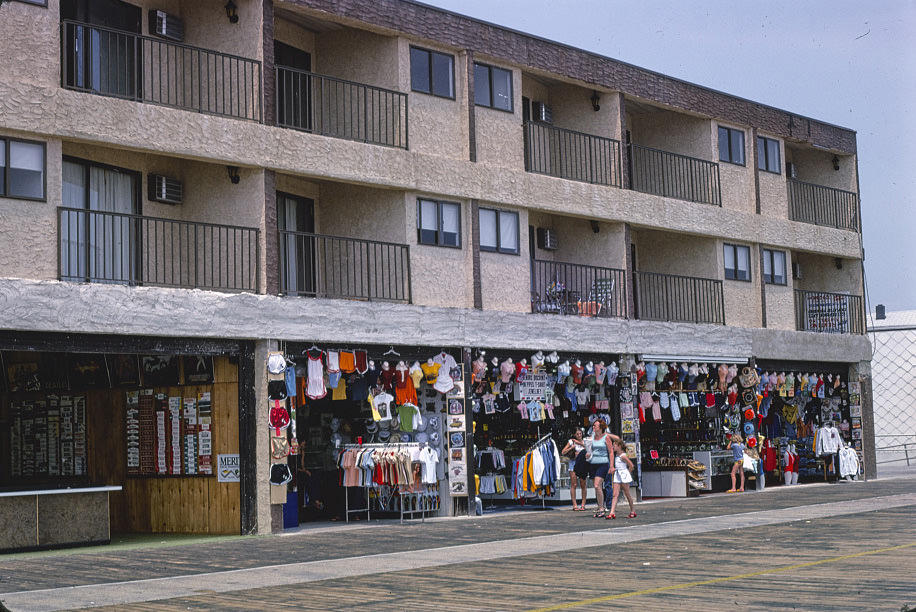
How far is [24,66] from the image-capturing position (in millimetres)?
17438

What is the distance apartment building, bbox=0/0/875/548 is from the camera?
1823 cm

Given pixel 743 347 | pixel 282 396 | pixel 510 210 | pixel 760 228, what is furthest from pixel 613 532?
pixel 760 228

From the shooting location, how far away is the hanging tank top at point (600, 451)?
71.1 ft

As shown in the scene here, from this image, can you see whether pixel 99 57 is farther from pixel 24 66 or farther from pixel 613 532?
pixel 613 532

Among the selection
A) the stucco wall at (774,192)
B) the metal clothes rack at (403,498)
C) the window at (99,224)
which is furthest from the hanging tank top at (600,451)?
the stucco wall at (774,192)

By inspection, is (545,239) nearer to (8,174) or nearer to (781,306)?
(781,306)

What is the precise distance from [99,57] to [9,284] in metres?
4.63

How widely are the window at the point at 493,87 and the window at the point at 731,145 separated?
7.75 meters

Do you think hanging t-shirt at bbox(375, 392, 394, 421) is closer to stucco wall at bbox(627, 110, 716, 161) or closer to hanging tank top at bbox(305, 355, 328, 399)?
hanging tank top at bbox(305, 355, 328, 399)

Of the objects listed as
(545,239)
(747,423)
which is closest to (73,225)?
(545,239)

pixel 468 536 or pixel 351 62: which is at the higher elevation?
pixel 351 62

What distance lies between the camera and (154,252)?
66.2ft

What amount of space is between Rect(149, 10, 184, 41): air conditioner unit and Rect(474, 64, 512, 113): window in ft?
20.4

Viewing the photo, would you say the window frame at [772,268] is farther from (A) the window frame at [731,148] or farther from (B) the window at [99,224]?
(B) the window at [99,224]
